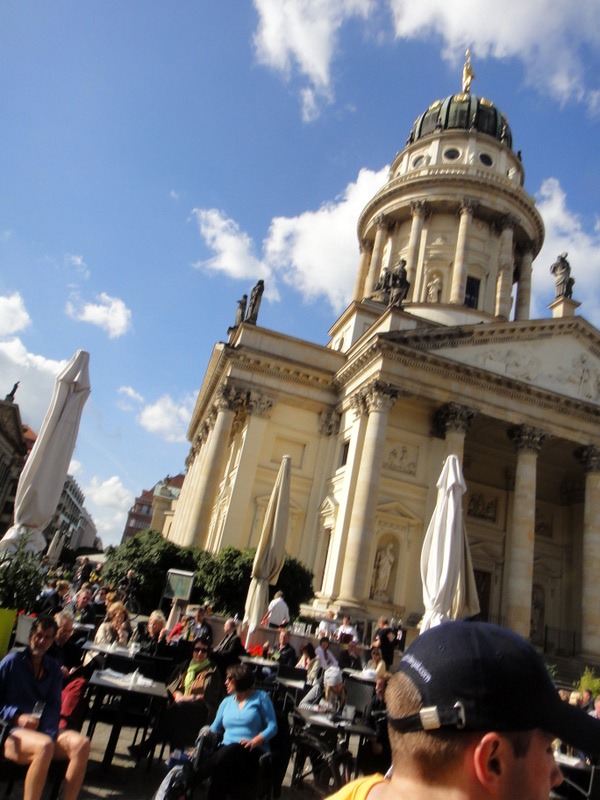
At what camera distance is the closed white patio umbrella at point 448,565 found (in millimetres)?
11914

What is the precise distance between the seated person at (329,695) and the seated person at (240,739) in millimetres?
2093

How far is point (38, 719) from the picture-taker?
4.61m

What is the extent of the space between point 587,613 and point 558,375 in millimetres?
9840

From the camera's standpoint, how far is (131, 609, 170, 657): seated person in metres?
8.62

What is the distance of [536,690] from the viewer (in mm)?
1301

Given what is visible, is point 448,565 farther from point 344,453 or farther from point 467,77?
point 467,77

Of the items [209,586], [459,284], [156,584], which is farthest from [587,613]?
[459,284]

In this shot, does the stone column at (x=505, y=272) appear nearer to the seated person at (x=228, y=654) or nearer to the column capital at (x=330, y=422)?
the column capital at (x=330, y=422)

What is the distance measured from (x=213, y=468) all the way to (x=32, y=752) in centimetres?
2220

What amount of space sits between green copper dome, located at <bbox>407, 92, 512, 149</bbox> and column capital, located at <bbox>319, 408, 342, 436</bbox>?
25.6m

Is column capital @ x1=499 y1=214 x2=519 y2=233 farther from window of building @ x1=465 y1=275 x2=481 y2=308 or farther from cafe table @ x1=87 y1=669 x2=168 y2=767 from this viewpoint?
cafe table @ x1=87 y1=669 x2=168 y2=767

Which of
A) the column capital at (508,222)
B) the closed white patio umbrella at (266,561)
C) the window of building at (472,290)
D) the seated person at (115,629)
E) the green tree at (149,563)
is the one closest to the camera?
the seated person at (115,629)

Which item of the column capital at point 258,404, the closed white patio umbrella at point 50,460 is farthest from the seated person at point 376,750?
the column capital at point 258,404

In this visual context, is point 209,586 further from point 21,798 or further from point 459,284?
point 459,284
